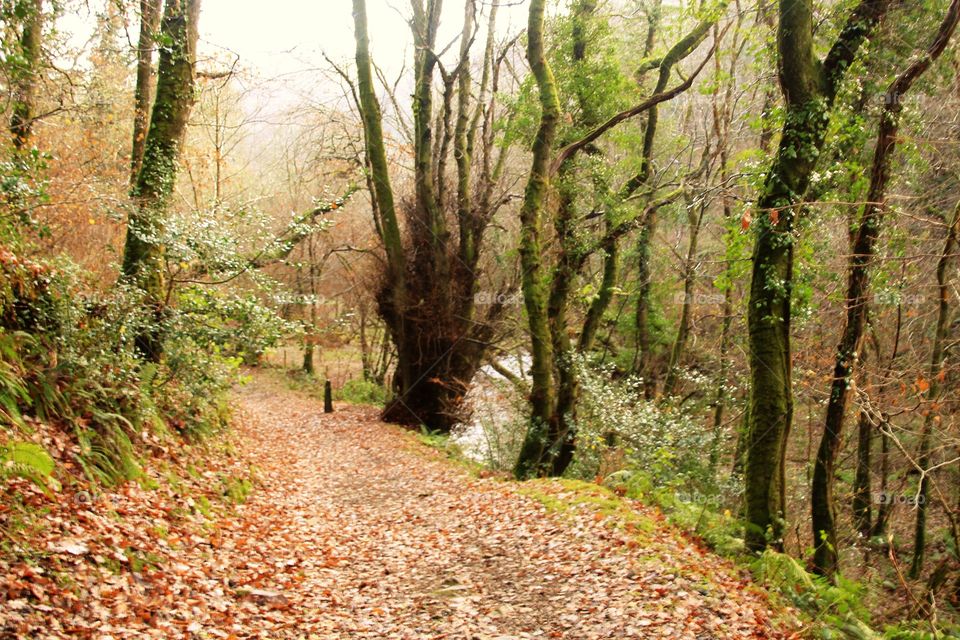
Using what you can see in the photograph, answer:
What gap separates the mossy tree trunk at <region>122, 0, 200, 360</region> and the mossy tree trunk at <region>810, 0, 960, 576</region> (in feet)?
29.8

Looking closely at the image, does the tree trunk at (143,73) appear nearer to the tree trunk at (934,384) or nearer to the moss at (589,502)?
the moss at (589,502)

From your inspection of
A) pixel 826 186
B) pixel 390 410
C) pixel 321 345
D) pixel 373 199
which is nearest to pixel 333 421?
pixel 390 410

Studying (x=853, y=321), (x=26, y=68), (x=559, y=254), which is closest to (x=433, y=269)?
(x=559, y=254)

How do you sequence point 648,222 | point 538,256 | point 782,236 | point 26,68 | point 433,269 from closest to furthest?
1. point 782,236
2. point 26,68
3. point 538,256
4. point 648,222
5. point 433,269

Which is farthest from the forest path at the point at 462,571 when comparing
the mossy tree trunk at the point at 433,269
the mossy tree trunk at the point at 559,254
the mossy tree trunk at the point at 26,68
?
the mossy tree trunk at the point at 433,269

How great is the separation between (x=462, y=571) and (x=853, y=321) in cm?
608

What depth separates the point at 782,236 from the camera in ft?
24.4

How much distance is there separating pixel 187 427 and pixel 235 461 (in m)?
1.00

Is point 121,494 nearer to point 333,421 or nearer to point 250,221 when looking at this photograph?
point 250,221

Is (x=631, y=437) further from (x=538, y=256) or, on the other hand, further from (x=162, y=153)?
(x=162, y=153)

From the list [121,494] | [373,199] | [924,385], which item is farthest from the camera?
[373,199]

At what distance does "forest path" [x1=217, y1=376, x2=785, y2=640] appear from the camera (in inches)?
210

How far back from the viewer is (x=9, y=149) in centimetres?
756

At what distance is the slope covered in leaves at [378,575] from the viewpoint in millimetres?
4594
